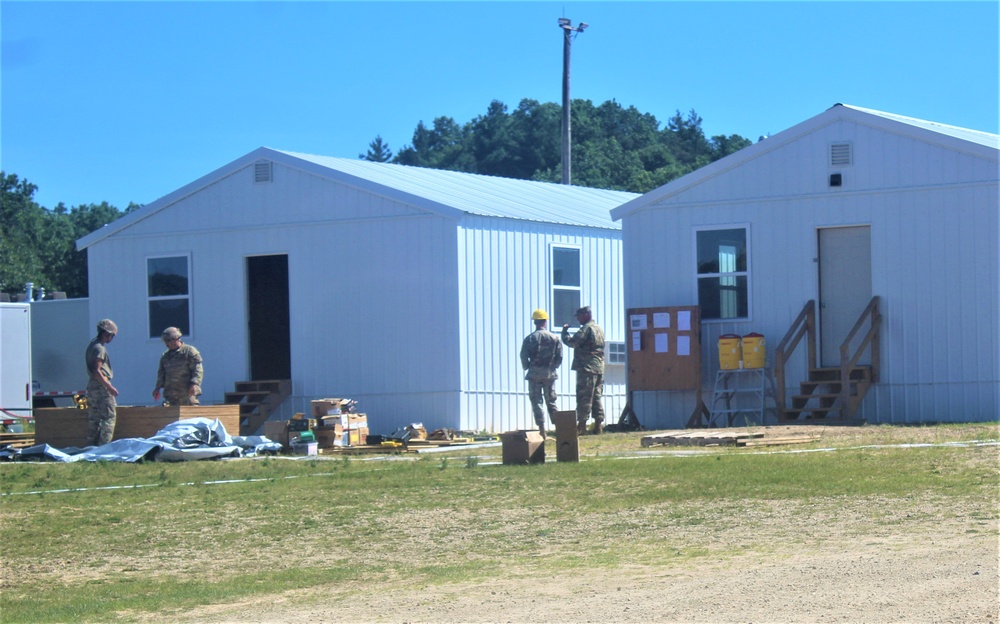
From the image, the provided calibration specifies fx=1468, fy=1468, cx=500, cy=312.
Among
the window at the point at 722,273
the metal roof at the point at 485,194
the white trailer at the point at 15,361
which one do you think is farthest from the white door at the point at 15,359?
the window at the point at 722,273

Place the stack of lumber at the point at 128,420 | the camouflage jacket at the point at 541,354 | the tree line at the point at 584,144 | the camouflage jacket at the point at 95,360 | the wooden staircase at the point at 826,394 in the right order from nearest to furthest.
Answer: the camouflage jacket at the point at 95,360 → the stack of lumber at the point at 128,420 → the wooden staircase at the point at 826,394 → the camouflage jacket at the point at 541,354 → the tree line at the point at 584,144

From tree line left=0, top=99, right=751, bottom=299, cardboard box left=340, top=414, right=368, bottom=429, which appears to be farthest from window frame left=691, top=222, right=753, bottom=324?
tree line left=0, top=99, right=751, bottom=299

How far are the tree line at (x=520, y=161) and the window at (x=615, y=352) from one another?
3427 centimetres

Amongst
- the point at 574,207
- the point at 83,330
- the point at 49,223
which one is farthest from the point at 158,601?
the point at 49,223

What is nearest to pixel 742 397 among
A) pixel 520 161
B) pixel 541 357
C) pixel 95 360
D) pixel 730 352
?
pixel 730 352

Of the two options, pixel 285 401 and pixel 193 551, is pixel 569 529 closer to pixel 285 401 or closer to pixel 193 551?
pixel 193 551

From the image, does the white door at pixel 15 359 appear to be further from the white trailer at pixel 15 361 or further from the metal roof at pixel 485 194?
the metal roof at pixel 485 194

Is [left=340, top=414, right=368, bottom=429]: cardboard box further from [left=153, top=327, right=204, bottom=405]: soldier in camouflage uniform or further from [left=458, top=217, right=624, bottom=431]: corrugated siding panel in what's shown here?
[left=153, top=327, right=204, bottom=405]: soldier in camouflage uniform

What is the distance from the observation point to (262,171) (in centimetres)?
2455

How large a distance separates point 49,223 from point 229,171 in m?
48.0

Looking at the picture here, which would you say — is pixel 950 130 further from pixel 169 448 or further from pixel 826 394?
pixel 169 448

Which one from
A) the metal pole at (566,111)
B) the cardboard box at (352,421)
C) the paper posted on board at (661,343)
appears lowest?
the cardboard box at (352,421)

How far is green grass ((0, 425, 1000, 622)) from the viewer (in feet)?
33.0

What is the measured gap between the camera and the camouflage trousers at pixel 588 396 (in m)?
21.2
